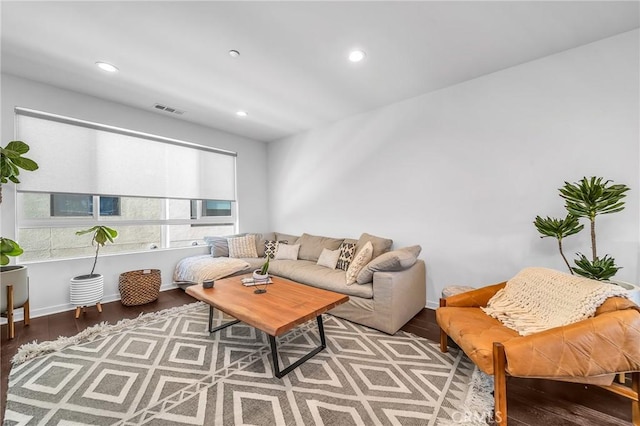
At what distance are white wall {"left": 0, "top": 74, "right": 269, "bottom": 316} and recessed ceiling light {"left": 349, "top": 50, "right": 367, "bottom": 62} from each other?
2.96 m

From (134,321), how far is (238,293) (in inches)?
53.2

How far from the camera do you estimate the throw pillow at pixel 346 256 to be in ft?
10.9

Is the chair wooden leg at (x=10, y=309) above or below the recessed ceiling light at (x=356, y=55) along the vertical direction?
below

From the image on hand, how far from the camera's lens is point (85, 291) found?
2.82m

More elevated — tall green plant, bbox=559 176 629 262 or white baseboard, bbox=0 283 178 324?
tall green plant, bbox=559 176 629 262

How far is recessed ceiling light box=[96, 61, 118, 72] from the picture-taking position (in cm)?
247

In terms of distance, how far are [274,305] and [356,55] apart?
2.37 meters

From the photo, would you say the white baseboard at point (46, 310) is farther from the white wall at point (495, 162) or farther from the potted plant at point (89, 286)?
the white wall at point (495, 162)

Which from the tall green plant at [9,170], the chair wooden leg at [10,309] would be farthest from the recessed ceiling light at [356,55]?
the chair wooden leg at [10,309]

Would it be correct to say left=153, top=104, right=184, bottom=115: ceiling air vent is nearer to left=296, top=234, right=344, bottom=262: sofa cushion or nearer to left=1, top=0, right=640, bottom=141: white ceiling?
left=1, top=0, right=640, bottom=141: white ceiling

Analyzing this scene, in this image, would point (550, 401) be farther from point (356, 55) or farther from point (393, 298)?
point (356, 55)

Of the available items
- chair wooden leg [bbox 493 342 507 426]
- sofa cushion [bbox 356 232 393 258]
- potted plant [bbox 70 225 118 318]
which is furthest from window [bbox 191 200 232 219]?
chair wooden leg [bbox 493 342 507 426]

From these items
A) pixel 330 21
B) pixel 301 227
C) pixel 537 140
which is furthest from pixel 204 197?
pixel 537 140

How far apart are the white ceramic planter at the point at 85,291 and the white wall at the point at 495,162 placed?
3.19 meters
